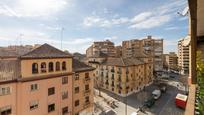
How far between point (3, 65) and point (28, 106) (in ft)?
17.6

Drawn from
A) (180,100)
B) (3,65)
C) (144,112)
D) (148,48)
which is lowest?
(144,112)

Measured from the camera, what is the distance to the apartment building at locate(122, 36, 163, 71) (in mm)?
70725

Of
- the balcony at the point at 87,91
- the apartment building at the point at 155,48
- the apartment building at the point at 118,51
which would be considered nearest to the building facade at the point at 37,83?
the balcony at the point at 87,91

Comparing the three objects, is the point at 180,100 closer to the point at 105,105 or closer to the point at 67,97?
the point at 105,105

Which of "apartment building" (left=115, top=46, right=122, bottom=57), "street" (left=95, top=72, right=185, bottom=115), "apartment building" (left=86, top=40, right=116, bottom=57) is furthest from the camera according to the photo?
"apartment building" (left=115, top=46, right=122, bottom=57)

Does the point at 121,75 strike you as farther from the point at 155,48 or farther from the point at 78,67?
the point at 155,48

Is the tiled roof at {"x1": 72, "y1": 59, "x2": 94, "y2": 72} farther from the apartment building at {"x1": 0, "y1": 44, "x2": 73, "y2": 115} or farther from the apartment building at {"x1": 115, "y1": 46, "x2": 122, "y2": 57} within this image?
the apartment building at {"x1": 115, "y1": 46, "x2": 122, "y2": 57}

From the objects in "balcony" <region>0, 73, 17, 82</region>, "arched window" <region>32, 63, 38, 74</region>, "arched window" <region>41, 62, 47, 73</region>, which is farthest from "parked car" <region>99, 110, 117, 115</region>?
"balcony" <region>0, 73, 17, 82</region>

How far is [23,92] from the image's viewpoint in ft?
56.7

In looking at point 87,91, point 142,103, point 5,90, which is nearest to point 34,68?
point 5,90

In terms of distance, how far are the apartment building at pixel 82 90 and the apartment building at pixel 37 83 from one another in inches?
42.7

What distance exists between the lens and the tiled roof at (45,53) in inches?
724

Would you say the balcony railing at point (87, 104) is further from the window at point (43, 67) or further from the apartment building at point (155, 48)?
the apartment building at point (155, 48)

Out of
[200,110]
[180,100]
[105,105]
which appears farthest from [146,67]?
[200,110]
